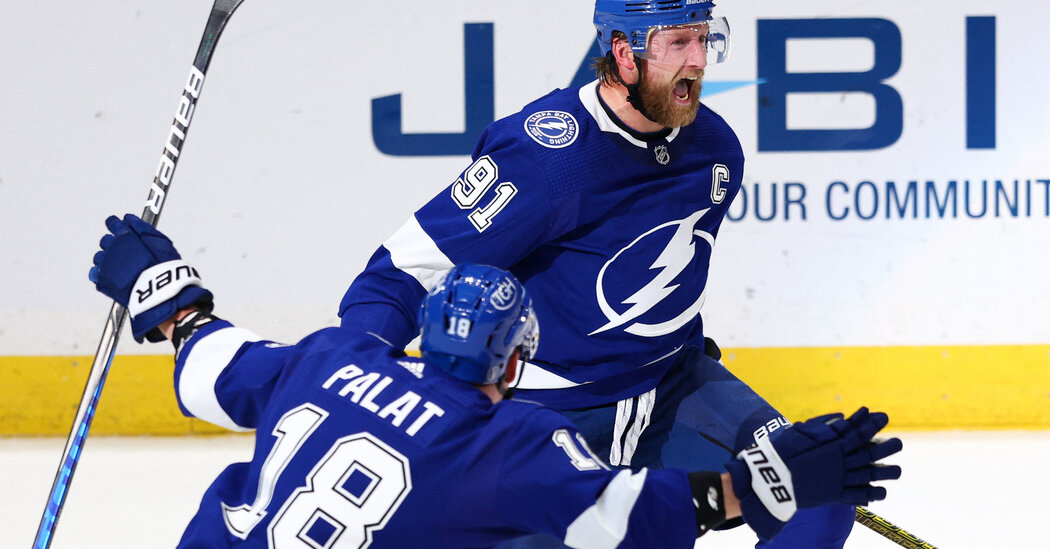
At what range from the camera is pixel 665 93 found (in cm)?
208

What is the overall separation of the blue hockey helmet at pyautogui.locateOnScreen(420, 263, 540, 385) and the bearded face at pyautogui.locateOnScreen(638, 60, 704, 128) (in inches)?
24.6

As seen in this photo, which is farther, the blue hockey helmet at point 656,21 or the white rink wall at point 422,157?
the white rink wall at point 422,157

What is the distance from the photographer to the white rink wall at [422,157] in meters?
4.01

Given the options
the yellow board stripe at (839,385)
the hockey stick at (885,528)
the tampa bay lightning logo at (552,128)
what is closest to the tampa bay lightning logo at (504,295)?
the tampa bay lightning logo at (552,128)

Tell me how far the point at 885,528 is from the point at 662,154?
0.78 m

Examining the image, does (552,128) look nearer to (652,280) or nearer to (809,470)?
(652,280)

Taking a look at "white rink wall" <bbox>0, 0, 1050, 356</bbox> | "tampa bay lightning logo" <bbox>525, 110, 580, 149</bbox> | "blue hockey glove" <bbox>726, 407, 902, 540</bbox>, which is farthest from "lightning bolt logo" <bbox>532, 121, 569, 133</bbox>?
"white rink wall" <bbox>0, 0, 1050, 356</bbox>

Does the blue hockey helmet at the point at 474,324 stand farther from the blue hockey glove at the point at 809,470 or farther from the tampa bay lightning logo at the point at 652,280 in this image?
the tampa bay lightning logo at the point at 652,280

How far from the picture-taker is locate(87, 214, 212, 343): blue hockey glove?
169cm

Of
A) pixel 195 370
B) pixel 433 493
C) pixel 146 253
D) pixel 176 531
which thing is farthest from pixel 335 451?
pixel 176 531

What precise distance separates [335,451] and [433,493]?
12 cm

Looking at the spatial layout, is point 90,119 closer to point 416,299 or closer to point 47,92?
point 47,92

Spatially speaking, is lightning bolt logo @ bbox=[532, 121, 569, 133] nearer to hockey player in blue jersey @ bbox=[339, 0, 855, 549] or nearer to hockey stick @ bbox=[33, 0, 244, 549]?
hockey player in blue jersey @ bbox=[339, 0, 855, 549]

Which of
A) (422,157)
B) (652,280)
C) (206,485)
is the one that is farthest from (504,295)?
(422,157)
